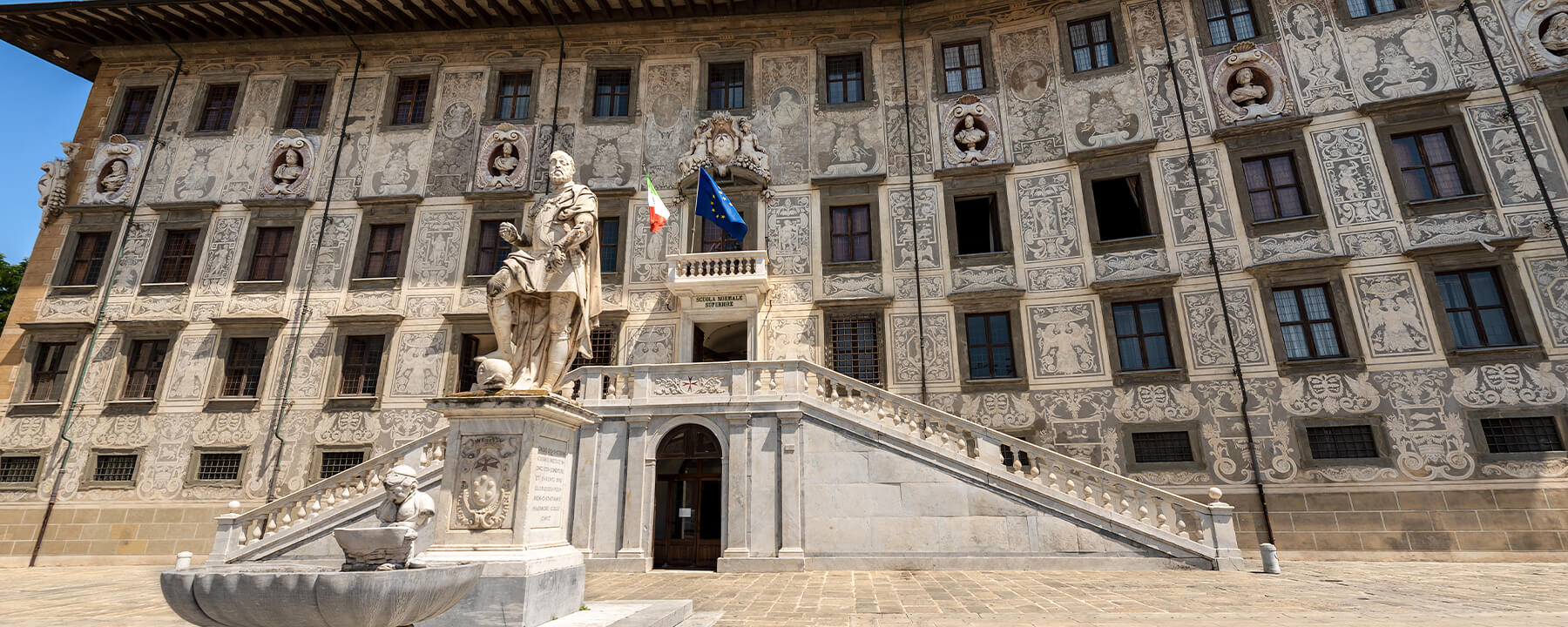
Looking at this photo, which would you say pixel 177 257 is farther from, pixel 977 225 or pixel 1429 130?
pixel 1429 130

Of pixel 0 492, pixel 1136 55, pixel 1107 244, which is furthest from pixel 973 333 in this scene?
pixel 0 492

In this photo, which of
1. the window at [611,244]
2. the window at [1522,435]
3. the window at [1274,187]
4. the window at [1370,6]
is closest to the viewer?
the window at [1522,435]

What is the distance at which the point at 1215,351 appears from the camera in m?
15.3

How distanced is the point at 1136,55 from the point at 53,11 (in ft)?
102

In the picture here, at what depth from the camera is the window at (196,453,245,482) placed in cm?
1692

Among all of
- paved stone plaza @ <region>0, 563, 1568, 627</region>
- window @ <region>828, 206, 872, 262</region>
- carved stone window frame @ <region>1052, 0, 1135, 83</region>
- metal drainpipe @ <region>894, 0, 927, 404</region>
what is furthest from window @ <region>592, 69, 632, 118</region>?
paved stone plaza @ <region>0, 563, 1568, 627</region>

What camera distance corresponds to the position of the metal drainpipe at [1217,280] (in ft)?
46.9

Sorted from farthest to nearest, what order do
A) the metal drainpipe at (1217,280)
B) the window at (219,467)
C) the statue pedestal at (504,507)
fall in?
the window at (219,467) → the metal drainpipe at (1217,280) → the statue pedestal at (504,507)

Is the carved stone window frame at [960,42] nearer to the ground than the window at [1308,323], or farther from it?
farther from it

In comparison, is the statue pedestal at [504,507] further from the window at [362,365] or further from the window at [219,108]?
the window at [219,108]

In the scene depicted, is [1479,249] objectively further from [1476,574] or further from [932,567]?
[932,567]

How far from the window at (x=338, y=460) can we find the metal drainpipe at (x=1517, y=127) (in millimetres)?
27851

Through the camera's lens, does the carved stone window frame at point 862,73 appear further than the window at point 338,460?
Yes

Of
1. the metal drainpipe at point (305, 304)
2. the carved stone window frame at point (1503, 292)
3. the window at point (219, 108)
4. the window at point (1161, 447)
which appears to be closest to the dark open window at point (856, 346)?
the window at point (1161, 447)
